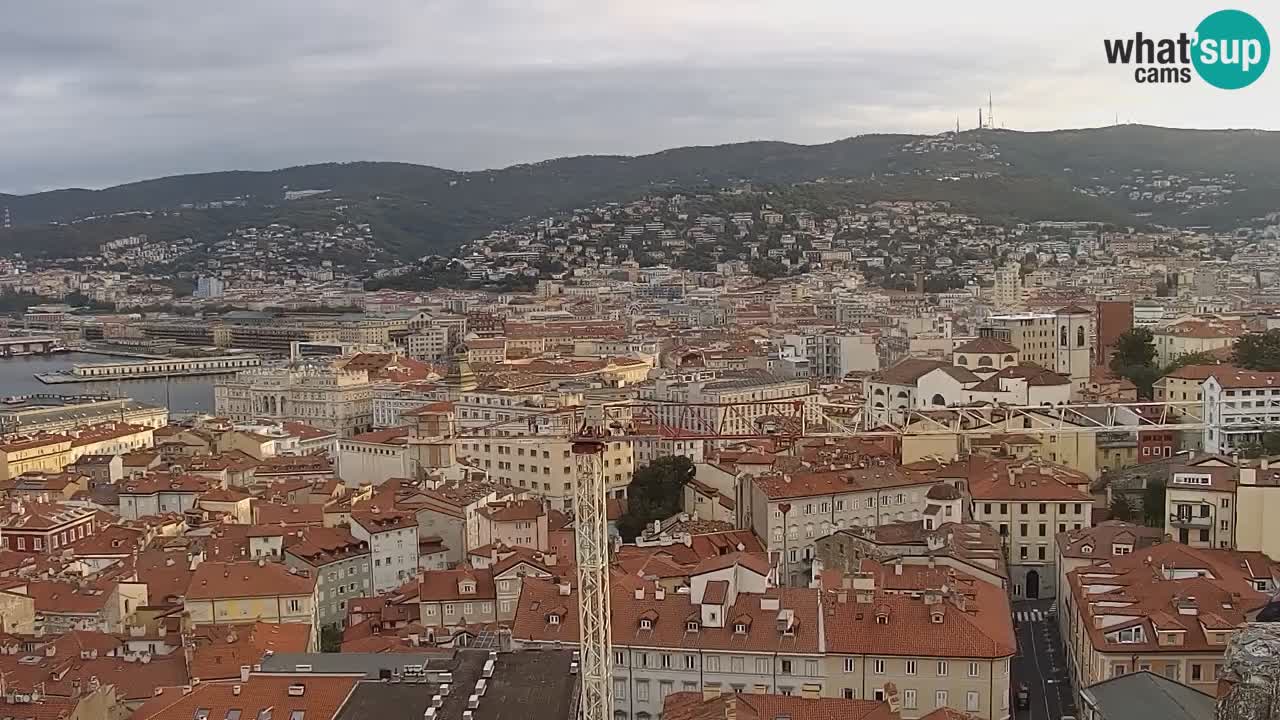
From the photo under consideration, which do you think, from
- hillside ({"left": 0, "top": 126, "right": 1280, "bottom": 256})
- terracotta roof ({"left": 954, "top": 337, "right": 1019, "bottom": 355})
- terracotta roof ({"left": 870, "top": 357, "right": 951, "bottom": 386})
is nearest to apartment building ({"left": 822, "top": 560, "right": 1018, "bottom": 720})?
terracotta roof ({"left": 870, "top": 357, "right": 951, "bottom": 386})

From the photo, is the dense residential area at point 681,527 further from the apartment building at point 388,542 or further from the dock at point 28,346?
the dock at point 28,346

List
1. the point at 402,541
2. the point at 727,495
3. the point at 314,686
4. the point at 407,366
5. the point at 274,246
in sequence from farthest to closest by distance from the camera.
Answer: the point at 274,246 → the point at 407,366 → the point at 727,495 → the point at 402,541 → the point at 314,686

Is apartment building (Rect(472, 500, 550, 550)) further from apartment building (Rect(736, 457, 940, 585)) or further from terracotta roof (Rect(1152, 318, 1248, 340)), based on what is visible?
terracotta roof (Rect(1152, 318, 1248, 340))

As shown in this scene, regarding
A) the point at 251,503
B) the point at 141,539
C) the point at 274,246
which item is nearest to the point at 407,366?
the point at 251,503

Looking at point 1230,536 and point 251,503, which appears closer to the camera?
point 1230,536

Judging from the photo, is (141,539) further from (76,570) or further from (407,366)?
(407,366)
